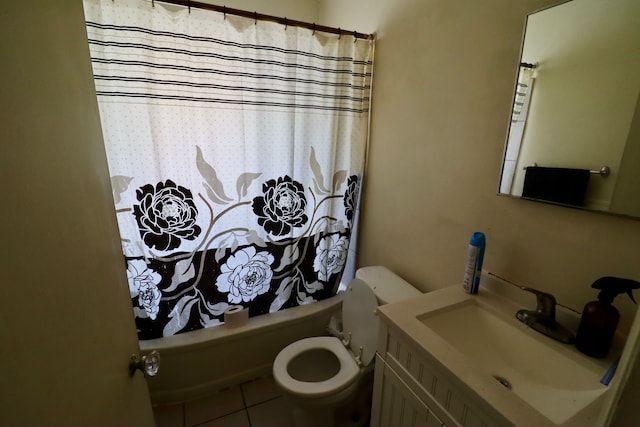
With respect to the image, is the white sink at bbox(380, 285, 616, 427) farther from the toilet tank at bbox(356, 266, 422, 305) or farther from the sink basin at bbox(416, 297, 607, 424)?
the toilet tank at bbox(356, 266, 422, 305)

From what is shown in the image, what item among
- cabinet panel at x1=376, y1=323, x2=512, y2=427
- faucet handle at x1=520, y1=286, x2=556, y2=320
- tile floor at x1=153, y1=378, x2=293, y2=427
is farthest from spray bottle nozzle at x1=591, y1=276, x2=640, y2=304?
tile floor at x1=153, y1=378, x2=293, y2=427

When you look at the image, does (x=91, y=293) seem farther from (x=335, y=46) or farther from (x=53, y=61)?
(x=335, y=46)

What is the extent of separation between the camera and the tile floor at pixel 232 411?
157cm

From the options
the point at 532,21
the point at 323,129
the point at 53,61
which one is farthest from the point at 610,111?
the point at 53,61

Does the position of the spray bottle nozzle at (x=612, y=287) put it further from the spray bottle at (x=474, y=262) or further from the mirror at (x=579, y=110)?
the spray bottle at (x=474, y=262)

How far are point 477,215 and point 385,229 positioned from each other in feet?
2.08

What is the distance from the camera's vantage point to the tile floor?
1.57 metres

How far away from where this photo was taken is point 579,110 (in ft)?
2.85

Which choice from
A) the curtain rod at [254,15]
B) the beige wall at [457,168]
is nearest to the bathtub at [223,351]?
the beige wall at [457,168]

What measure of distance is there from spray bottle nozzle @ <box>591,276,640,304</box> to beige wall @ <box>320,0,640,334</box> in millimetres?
84

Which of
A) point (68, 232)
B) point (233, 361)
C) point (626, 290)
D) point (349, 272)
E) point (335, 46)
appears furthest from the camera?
point (349, 272)

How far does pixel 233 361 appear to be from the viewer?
176 centimetres

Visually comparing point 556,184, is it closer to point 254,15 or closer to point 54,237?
point 54,237

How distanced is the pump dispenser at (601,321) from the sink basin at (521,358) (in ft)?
0.15
